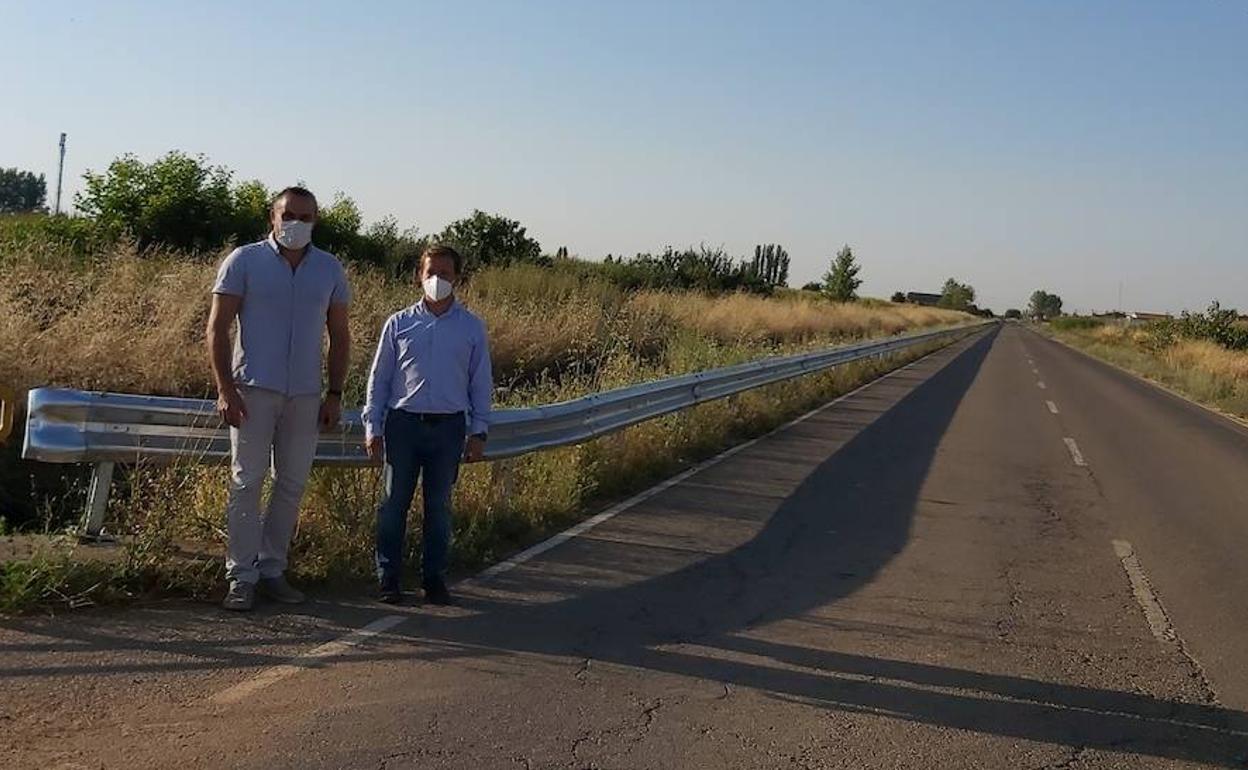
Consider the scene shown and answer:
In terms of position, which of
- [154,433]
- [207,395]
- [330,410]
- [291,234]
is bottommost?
[207,395]

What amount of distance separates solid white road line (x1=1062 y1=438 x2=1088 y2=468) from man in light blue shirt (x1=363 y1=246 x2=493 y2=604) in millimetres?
10387

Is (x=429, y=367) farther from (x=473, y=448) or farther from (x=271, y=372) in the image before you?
(x=271, y=372)

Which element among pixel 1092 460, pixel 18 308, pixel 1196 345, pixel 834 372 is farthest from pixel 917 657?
pixel 1196 345

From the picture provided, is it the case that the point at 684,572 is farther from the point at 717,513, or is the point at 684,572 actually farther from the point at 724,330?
the point at 724,330

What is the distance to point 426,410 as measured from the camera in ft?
20.2

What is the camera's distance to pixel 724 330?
28.5m

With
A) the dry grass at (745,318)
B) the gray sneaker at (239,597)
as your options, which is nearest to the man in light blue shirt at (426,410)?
the gray sneaker at (239,597)

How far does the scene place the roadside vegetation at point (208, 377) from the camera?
6.39 metres

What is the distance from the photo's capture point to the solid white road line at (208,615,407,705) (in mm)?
4660

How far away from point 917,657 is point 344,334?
344 centimetres

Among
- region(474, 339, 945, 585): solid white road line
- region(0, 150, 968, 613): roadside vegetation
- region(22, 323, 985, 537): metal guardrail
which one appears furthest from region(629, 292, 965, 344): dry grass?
region(22, 323, 985, 537): metal guardrail

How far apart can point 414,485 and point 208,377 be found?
5.37 m

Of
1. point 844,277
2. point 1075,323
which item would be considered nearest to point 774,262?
point 844,277

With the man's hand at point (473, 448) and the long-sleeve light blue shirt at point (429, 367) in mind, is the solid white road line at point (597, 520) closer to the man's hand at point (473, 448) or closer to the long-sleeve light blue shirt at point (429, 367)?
the man's hand at point (473, 448)
